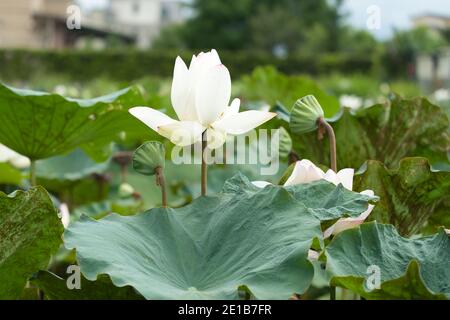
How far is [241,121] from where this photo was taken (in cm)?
74

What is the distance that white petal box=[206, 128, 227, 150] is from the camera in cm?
74

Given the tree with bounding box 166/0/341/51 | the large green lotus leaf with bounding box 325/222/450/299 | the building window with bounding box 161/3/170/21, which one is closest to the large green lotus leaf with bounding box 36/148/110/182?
the large green lotus leaf with bounding box 325/222/450/299

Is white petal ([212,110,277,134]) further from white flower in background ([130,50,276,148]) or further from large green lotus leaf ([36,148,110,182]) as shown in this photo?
large green lotus leaf ([36,148,110,182])

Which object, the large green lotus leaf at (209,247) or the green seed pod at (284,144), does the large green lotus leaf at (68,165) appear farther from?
the large green lotus leaf at (209,247)

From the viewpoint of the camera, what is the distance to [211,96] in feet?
2.39

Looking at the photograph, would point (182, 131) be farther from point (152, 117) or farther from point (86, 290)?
point (86, 290)

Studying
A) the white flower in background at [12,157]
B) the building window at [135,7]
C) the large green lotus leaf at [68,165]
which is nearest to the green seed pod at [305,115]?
the white flower in background at [12,157]

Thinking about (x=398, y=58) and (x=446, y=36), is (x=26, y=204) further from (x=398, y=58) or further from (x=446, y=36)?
(x=446, y=36)

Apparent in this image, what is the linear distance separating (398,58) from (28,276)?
13.3m

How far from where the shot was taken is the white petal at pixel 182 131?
2.38 feet

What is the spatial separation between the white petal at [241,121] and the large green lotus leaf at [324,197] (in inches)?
1.9

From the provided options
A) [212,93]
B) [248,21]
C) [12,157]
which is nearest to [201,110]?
[212,93]

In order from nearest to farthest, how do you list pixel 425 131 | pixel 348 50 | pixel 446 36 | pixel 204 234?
pixel 204 234 < pixel 425 131 < pixel 446 36 < pixel 348 50
